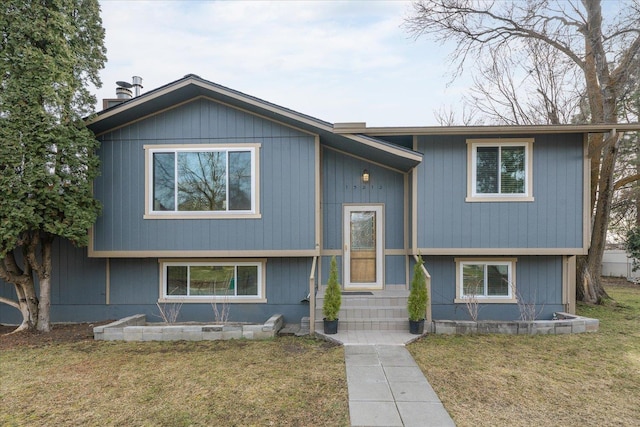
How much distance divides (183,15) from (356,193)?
425 inches

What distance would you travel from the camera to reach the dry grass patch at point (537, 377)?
141 inches

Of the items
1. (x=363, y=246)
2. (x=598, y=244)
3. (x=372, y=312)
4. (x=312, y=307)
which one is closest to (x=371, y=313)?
(x=372, y=312)

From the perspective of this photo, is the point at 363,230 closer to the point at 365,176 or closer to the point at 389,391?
the point at 365,176

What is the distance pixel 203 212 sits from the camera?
23.0ft

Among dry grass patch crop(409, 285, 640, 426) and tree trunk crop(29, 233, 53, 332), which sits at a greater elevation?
tree trunk crop(29, 233, 53, 332)

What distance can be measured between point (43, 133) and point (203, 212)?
9.94 ft

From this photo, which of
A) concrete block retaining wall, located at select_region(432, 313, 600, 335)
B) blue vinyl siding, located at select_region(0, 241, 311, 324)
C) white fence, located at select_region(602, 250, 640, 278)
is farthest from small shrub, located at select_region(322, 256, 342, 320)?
white fence, located at select_region(602, 250, 640, 278)

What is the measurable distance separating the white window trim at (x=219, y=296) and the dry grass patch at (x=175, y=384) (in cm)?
144

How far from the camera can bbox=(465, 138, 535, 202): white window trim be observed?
22.9 feet

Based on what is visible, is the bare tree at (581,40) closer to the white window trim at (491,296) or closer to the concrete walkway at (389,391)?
the white window trim at (491,296)

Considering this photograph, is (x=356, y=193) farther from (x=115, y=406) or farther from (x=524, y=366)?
(x=115, y=406)

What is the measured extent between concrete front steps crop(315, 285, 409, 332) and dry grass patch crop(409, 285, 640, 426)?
739 mm

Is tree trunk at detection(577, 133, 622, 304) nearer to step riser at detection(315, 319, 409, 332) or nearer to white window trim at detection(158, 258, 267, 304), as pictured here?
step riser at detection(315, 319, 409, 332)

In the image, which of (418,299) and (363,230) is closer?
(418,299)
